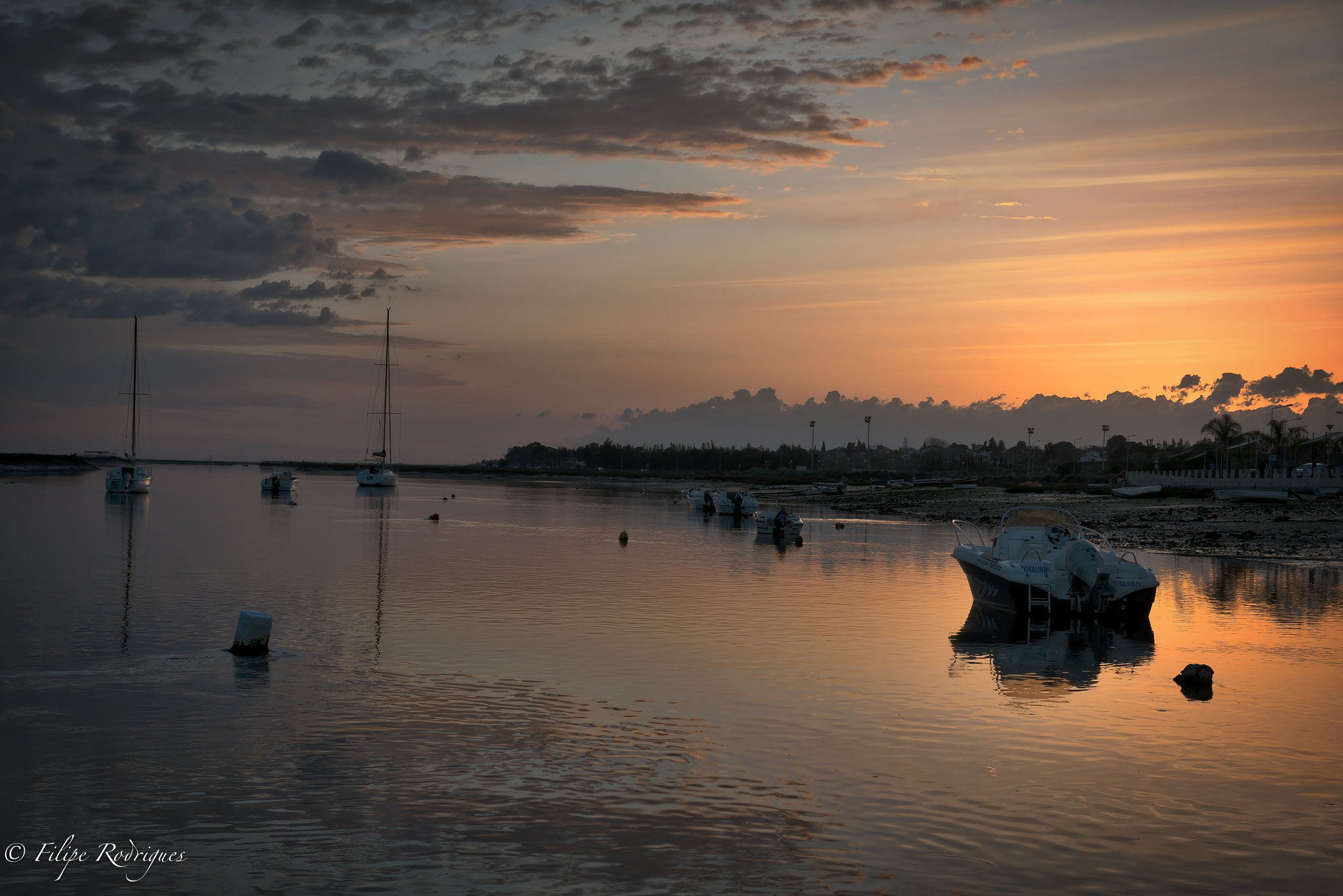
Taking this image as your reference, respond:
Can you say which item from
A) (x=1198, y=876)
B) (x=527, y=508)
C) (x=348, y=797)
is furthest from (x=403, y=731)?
(x=527, y=508)

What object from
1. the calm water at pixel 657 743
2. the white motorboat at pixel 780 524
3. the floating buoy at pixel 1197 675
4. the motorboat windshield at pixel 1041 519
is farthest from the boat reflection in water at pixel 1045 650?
the white motorboat at pixel 780 524

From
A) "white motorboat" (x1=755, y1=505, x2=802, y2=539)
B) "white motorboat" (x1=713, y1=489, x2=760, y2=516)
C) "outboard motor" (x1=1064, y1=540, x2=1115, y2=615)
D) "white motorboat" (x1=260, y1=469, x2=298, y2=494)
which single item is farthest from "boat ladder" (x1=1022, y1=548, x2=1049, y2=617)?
"white motorboat" (x1=260, y1=469, x2=298, y2=494)

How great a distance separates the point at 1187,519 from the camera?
224 ft

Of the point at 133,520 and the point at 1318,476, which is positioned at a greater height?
the point at 1318,476

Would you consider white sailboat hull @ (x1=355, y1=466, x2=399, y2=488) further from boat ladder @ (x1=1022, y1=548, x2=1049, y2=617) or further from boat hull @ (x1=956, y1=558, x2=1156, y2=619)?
boat ladder @ (x1=1022, y1=548, x2=1049, y2=617)

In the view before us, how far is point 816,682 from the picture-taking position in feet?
67.1

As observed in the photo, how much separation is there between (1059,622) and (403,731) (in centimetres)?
2155

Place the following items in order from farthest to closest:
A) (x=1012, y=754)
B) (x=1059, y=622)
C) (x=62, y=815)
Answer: (x=1059, y=622)
(x=1012, y=754)
(x=62, y=815)

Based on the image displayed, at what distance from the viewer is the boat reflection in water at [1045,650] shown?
21219mm

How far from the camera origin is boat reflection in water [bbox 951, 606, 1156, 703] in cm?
2122

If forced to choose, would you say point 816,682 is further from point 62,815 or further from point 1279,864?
point 62,815

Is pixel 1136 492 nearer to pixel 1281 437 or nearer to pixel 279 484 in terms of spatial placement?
pixel 1281 437

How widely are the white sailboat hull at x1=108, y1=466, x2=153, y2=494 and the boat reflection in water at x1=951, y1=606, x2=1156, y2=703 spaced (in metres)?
96.9

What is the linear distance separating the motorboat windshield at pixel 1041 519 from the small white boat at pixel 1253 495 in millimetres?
54918
